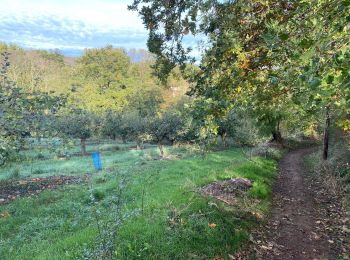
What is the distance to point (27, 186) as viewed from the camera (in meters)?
17.2

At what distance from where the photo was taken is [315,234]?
896cm

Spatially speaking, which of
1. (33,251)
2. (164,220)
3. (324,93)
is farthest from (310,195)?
→ (324,93)

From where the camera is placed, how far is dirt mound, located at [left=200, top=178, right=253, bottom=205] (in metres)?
9.83

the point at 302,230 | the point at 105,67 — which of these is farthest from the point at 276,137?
the point at 105,67

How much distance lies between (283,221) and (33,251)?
21.8 feet

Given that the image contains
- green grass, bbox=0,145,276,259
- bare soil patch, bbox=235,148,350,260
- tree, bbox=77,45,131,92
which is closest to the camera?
green grass, bbox=0,145,276,259

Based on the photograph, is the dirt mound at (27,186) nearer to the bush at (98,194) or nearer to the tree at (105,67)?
the bush at (98,194)

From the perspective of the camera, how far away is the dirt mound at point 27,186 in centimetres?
1511

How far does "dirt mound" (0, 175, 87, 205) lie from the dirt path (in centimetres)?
1040

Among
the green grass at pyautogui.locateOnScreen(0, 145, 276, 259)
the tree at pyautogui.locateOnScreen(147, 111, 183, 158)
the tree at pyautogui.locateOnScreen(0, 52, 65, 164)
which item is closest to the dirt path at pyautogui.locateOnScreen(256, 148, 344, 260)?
the green grass at pyautogui.locateOnScreen(0, 145, 276, 259)

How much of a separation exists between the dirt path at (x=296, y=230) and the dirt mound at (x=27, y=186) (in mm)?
10399

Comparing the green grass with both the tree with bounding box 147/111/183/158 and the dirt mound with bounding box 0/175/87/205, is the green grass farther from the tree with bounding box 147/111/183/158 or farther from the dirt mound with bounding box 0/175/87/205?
the tree with bounding box 147/111/183/158

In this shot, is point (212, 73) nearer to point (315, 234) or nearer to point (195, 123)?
point (195, 123)

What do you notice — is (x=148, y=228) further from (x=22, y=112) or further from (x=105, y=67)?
(x=105, y=67)
